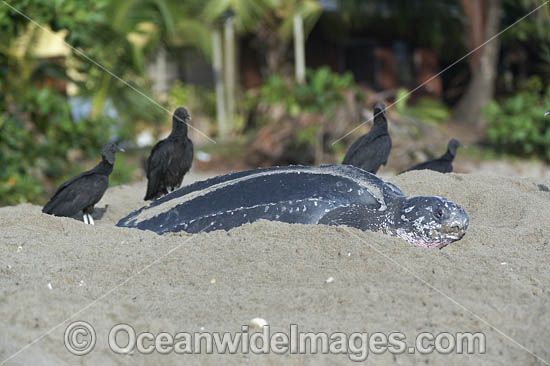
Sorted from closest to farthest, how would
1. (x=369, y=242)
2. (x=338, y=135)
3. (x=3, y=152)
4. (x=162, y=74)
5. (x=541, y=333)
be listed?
(x=541, y=333) < (x=369, y=242) < (x=3, y=152) < (x=338, y=135) < (x=162, y=74)

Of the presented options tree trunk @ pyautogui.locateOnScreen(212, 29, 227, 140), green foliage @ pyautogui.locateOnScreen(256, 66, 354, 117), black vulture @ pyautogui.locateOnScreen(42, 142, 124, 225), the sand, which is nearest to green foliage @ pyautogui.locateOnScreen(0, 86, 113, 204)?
black vulture @ pyautogui.locateOnScreen(42, 142, 124, 225)

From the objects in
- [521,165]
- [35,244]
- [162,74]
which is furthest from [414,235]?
[162,74]

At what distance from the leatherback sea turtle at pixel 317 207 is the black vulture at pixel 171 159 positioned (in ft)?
2.70

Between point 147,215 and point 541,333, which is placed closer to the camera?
point 541,333

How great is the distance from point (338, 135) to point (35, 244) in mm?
6718

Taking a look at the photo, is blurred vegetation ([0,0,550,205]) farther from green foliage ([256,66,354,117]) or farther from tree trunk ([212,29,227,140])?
tree trunk ([212,29,227,140])

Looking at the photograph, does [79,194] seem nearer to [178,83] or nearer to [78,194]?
[78,194]

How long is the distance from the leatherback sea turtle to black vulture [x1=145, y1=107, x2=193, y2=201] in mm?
823

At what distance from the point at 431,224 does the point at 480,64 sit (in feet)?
Result: 33.0

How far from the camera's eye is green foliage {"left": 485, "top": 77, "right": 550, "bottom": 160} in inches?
377

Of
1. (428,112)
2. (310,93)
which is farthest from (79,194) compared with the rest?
(428,112)

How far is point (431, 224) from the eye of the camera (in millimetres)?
3078

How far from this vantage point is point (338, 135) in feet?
31.2

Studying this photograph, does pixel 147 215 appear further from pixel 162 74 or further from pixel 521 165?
pixel 162 74
